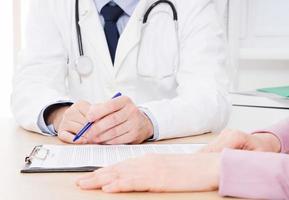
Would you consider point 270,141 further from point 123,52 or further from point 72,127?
point 123,52

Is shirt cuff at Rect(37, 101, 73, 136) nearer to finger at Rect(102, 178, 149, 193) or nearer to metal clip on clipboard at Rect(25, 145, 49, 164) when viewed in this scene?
metal clip on clipboard at Rect(25, 145, 49, 164)

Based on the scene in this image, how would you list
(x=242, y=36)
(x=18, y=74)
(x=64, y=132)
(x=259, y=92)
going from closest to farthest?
(x=64, y=132) < (x=18, y=74) < (x=259, y=92) < (x=242, y=36)

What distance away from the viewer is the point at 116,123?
89 centimetres

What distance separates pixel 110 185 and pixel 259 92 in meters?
1.26

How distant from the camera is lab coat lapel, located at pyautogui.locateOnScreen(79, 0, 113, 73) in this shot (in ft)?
4.07

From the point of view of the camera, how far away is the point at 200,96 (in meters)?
1.09

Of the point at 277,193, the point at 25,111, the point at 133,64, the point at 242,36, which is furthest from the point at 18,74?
the point at 242,36

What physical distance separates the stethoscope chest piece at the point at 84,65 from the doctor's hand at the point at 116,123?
39cm

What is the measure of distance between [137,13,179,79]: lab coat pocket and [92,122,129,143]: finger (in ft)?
1.33

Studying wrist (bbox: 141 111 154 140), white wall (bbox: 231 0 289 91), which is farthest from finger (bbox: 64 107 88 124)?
white wall (bbox: 231 0 289 91)

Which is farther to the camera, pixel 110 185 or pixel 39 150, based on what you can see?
pixel 39 150

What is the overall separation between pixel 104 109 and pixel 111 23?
46cm

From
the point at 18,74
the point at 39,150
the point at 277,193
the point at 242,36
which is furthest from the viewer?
the point at 242,36

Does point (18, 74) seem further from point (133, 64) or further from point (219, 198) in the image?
point (219, 198)
